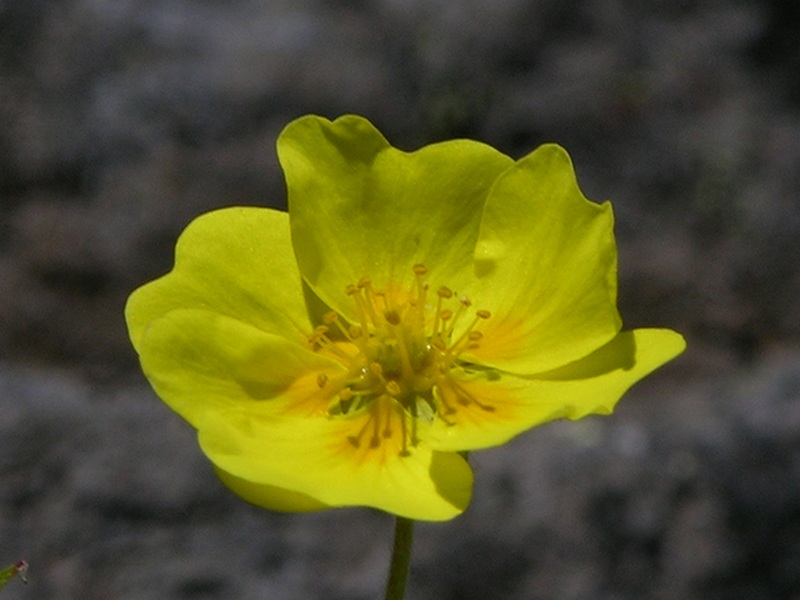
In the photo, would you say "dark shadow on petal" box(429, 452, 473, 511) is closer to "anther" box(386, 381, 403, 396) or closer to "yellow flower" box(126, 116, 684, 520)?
"yellow flower" box(126, 116, 684, 520)

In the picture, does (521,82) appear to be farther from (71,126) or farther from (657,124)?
(71,126)

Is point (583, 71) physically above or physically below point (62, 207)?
above

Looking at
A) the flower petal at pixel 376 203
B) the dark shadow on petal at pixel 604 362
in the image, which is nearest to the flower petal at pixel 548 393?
the dark shadow on petal at pixel 604 362

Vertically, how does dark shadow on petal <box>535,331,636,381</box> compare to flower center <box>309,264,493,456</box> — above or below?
above

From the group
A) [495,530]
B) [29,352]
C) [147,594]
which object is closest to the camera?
[147,594]

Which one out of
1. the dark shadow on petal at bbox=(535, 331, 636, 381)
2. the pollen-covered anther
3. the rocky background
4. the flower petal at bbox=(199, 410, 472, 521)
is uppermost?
the dark shadow on petal at bbox=(535, 331, 636, 381)

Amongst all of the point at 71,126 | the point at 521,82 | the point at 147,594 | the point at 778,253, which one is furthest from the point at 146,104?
the point at 778,253

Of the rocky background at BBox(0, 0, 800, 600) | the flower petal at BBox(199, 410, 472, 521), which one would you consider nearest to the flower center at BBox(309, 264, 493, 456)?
the flower petal at BBox(199, 410, 472, 521)
